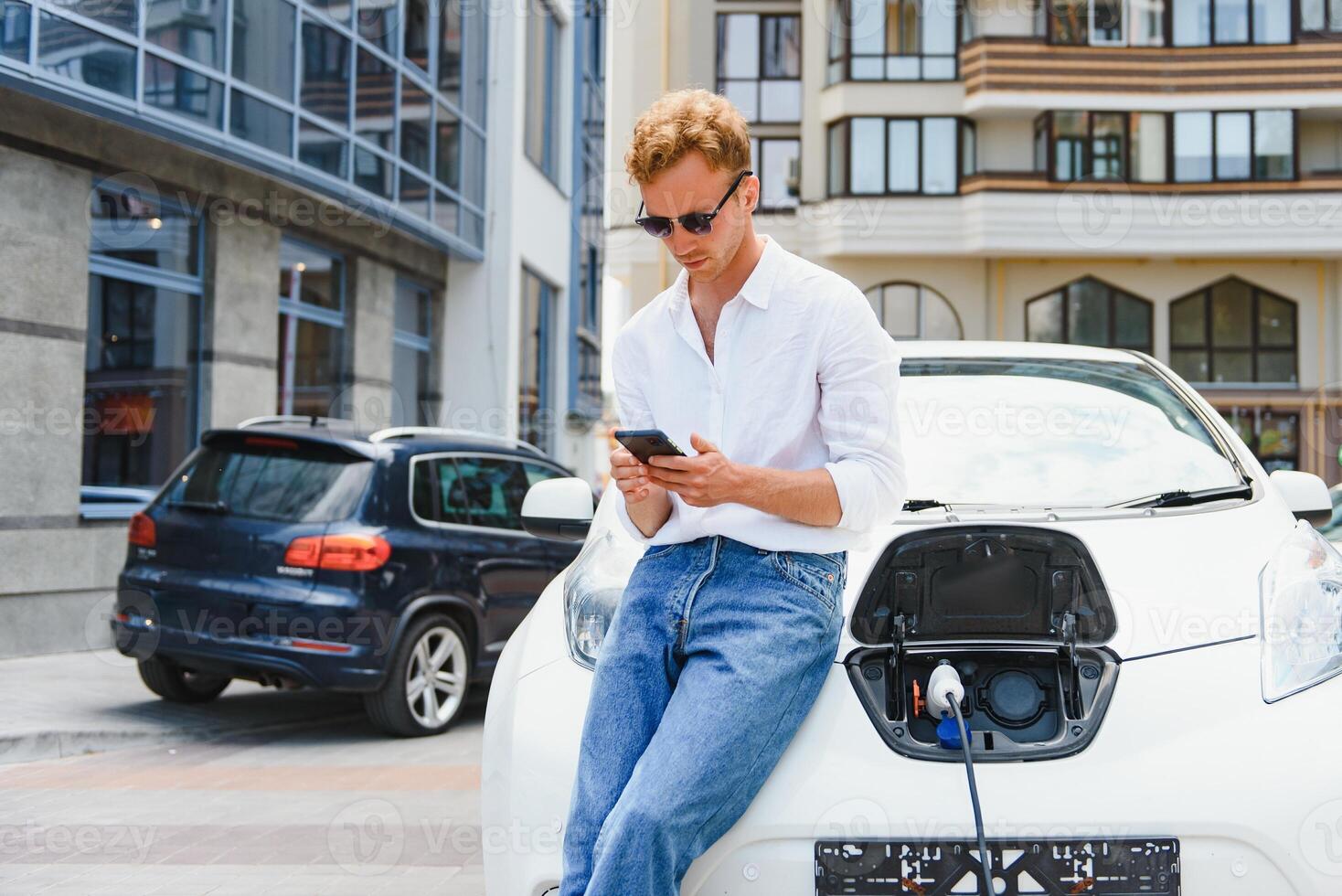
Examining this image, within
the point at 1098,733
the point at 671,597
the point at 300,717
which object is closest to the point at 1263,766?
the point at 1098,733

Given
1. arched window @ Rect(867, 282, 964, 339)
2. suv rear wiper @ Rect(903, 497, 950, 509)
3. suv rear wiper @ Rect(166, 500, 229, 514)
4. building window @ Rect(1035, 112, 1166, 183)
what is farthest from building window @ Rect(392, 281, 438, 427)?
building window @ Rect(1035, 112, 1166, 183)

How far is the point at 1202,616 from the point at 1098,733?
35 centimetres

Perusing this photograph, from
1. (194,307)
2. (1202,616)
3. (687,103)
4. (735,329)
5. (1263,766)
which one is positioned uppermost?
(194,307)

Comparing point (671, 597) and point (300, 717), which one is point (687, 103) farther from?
point (300, 717)

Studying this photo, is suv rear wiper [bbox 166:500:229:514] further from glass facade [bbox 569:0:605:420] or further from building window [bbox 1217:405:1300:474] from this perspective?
building window [bbox 1217:405:1300:474]

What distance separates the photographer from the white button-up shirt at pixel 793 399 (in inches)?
91.9

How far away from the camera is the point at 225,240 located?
12.9 m

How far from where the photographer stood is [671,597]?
2.35m

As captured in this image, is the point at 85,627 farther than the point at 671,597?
Yes

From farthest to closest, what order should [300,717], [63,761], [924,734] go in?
[300,717] → [63,761] → [924,734]

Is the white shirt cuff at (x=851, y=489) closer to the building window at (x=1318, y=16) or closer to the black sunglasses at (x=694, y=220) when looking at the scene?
the black sunglasses at (x=694, y=220)

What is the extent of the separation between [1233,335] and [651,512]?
30883 mm

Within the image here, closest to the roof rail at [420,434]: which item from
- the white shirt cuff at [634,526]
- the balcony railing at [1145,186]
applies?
the white shirt cuff at [634,526]

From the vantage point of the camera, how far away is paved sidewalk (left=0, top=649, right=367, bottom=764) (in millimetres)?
6883
